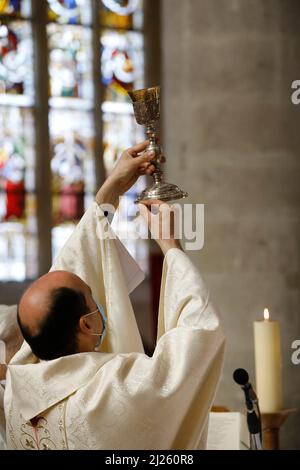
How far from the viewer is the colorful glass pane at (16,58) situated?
920 cm

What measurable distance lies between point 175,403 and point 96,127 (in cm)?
760

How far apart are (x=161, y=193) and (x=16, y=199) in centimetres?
664

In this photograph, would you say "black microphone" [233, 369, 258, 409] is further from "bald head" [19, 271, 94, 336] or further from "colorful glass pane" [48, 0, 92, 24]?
"colorful glass pane" [48, 0, 92, 24]

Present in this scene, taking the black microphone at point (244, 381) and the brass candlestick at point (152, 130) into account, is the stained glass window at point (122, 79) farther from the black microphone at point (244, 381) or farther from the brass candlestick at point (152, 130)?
the black microphone at point (244, 381)

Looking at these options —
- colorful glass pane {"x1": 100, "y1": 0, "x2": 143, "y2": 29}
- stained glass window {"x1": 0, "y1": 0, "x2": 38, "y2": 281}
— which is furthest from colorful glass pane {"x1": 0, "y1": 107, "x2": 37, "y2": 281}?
colorful glass pane {"x1": 100, "y1": 0, "x2": 143, "y2": 29}

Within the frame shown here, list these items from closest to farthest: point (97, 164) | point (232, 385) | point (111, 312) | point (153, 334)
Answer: point (111, 312) → point (232, 385) → point (153, 334) → point (97, 164)

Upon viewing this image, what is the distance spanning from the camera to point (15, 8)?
9.34m

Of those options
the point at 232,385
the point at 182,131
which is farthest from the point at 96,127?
the point at 232,385

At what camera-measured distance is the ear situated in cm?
228

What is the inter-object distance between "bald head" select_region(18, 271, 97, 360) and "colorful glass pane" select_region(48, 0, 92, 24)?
7.62 meters

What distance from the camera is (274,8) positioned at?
5512 mm

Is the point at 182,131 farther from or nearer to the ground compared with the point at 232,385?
farther from the ground

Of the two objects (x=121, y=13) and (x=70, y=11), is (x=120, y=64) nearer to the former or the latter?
(x=121, y=13)
